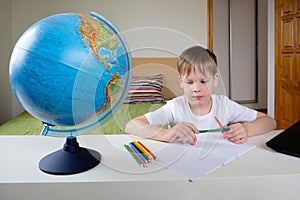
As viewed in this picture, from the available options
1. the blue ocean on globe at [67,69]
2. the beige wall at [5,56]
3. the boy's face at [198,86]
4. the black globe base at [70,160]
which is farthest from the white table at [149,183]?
the beige wall at [5,56]

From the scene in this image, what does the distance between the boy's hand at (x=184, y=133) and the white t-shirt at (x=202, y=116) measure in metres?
0.04

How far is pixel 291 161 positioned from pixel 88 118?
47cm

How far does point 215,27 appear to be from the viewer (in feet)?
18.2

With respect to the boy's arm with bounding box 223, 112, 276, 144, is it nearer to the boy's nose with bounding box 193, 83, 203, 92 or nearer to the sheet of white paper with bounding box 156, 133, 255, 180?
the sheet of white paper with bounding box 156, 133, 255, 180

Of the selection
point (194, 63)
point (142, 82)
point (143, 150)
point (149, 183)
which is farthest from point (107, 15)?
point (149, 183)

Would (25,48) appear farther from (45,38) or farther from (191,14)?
(191,14)

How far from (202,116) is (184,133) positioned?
0.41 feet

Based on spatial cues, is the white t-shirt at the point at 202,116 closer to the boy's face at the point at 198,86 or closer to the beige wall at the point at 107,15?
the boy's face at the point at 198,86

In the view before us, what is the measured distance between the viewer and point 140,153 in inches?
31.3

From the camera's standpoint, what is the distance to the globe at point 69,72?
2.13 feet

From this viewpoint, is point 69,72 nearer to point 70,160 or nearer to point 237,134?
point 70,160

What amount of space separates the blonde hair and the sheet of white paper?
0.19 m

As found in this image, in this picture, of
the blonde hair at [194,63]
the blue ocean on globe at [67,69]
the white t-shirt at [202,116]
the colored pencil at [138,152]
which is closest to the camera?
the blue ocean on globe at [67,69]

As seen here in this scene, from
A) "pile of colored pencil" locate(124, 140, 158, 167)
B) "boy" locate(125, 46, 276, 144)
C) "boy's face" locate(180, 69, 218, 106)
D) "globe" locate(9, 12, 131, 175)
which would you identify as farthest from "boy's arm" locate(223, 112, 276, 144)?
"globe" locate(9, 12, 131, 175)
